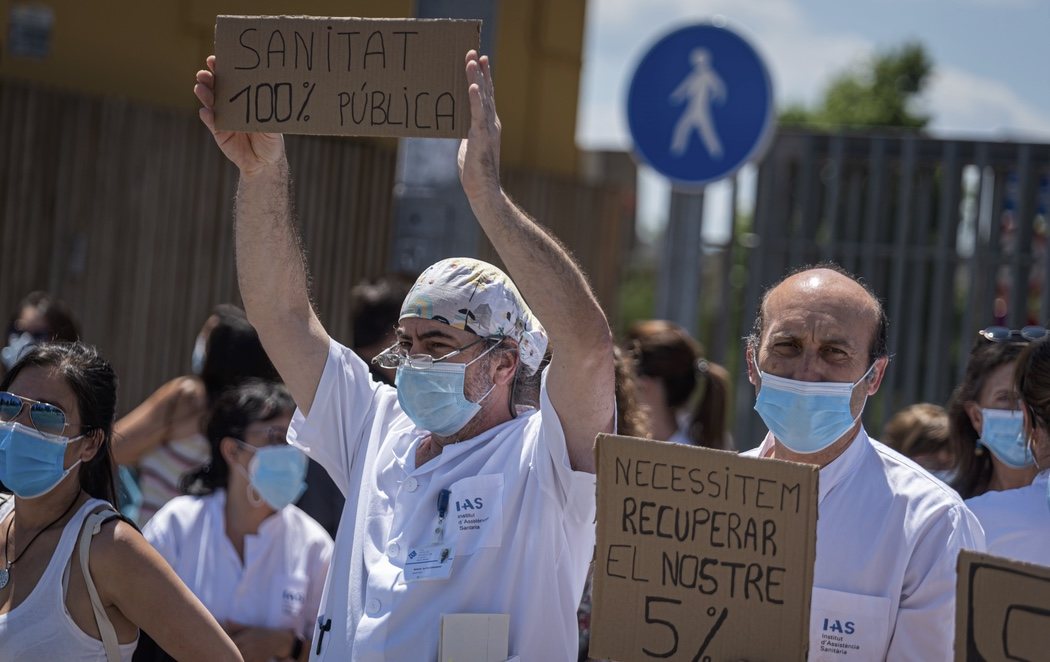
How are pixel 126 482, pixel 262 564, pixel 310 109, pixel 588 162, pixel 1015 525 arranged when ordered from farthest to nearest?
1. pixel 588 162
2. pixel 126 482
3. pixel 262 564
4. pixel 1015 525
5. pixel 310 109

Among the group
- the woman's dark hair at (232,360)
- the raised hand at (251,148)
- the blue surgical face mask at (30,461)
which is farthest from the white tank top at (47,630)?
the woman's dark hair at (232,360)

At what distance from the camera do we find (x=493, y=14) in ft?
16.7

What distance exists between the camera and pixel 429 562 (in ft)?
10.3

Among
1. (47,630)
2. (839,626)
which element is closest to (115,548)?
(47,630)

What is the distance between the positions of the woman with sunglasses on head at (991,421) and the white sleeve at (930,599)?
1.24 m

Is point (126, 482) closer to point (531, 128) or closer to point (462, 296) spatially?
point (462, 296)

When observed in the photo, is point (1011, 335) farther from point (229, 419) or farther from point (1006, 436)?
point (229, 419)

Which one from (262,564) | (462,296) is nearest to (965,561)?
(462,296)

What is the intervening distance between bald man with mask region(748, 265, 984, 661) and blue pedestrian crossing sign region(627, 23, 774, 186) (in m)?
3.36

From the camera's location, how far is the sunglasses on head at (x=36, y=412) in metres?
3.41

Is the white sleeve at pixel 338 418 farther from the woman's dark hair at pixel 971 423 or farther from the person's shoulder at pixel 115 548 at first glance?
the woman's dark hair at pixel 971 423

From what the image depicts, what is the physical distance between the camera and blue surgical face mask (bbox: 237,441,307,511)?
4.59m

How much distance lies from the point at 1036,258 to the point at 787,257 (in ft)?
5.25

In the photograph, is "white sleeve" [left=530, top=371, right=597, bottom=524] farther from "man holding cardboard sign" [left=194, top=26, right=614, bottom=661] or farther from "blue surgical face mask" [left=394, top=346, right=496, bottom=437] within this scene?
"blue surgical face mask" [left=394, top=346, right=496, bottom=437]
